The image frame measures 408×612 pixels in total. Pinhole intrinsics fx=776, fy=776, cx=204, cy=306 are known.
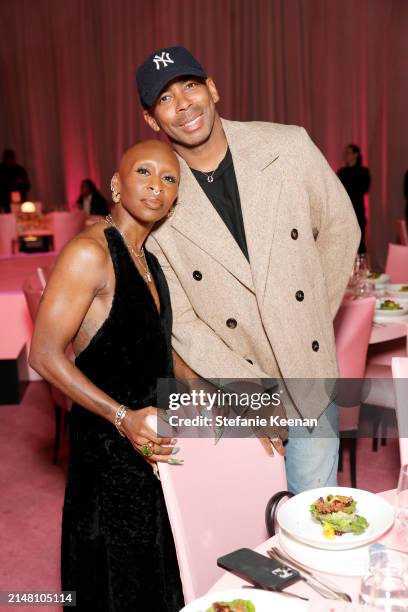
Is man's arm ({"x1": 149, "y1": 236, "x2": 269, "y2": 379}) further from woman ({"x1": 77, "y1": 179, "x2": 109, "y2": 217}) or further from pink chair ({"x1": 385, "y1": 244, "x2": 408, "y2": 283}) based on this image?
woman ({"x1": 77, "y1": 179, "x2": 109, "y2": 217})

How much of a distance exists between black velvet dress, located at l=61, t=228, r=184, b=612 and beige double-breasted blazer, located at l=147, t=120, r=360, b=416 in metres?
0.22

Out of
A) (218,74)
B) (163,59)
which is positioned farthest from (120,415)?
(218,74)

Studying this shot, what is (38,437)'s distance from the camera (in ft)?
15.6

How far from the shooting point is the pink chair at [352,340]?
340 cm

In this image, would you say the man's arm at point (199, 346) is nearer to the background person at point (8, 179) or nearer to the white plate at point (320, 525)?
the white plate at point (320, 525)

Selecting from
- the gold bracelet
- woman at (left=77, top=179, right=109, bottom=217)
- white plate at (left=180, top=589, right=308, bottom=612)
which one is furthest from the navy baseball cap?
woman at (left=77, top=179, right=109, bottom=217)

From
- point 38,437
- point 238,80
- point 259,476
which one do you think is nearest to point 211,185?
point 259,476

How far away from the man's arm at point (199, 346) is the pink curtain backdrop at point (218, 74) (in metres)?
8.79

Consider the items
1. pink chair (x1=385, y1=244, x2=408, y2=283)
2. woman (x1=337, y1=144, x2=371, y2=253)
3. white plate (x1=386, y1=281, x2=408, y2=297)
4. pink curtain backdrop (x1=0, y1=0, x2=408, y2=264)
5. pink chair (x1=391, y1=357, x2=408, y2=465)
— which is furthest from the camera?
pink curtain backdrop (x1=0, y1=0, x2=408, y2=264)

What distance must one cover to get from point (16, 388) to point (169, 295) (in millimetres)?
3455

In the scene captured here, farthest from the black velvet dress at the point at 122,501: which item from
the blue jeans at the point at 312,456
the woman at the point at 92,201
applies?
the woman at the point at 92,201

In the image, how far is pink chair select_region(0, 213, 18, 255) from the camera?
7.84 meters

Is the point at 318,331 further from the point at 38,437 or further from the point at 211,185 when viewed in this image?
the point at 38,437

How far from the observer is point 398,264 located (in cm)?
540
